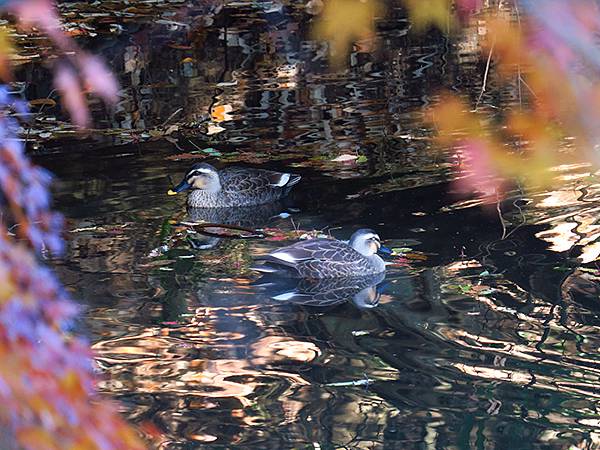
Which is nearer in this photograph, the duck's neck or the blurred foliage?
the blurred foliage

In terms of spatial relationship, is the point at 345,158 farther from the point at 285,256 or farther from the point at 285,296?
the point at 285,296

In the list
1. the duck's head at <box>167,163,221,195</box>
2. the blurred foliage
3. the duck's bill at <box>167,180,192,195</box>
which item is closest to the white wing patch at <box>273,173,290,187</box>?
the duck's head at <box>167,163,221,195</box>

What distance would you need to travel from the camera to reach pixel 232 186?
10945 mm

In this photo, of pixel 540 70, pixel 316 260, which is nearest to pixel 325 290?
pixel 316 260

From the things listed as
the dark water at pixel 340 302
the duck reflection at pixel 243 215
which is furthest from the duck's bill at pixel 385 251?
the duck reflection at pixel 243 215

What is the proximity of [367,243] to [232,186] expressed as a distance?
104 inches

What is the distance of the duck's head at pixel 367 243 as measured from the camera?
865 centimetres

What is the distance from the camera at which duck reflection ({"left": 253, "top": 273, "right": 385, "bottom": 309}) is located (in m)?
8.16

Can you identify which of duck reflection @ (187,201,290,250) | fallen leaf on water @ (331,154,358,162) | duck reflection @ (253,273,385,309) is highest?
fallen leaf on water @ (331,154,358,162)

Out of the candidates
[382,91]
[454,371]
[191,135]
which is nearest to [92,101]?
[191,135]

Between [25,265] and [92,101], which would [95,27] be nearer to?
[92,101]

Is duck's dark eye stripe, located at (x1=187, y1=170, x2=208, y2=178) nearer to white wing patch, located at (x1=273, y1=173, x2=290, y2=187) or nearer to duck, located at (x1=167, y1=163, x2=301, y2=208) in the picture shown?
duck, located at (x1=167, y1=163, x2=301, y2=208)

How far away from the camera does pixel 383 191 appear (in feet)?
33.6

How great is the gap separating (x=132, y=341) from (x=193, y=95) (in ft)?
22.9
